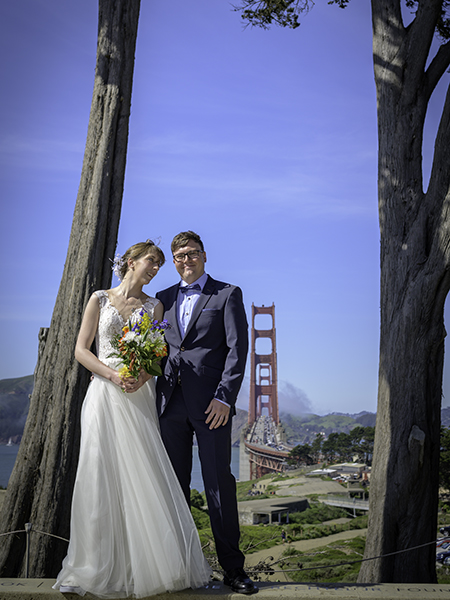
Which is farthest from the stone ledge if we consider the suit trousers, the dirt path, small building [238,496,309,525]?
small building [238,496,309,525]

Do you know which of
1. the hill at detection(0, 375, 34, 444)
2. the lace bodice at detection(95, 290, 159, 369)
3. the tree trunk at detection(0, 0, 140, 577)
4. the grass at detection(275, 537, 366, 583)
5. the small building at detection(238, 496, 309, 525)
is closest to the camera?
the lace bodice at detection(95, 290, 159, 369)

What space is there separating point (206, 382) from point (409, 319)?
1544mm

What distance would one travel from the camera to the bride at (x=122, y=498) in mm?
1829

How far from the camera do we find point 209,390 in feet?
7.02

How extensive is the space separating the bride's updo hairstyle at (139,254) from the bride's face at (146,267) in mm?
15

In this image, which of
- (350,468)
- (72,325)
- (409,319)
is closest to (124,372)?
(72,325)

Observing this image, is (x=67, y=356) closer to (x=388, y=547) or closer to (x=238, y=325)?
(x=238, y=325)

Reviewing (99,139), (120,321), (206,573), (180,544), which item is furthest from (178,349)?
(99,139)

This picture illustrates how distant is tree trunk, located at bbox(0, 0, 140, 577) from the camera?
2.66 m

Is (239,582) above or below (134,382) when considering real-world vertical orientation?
below

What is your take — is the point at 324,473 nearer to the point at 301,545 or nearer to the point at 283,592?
the point at 301,545

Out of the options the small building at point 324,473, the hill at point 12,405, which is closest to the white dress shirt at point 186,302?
the small building at point 324,473

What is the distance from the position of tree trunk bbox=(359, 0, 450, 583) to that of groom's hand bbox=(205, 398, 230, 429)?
4.61 ft

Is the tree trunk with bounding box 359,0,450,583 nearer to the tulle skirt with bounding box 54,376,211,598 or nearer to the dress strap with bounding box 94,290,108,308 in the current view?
the tulle skirt with bounding box 54,376,211,598
